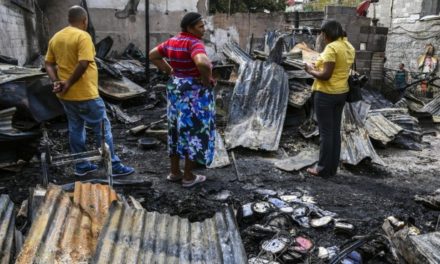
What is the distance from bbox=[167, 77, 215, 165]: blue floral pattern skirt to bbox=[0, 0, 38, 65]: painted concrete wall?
134 inches

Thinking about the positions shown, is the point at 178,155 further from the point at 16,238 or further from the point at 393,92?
the point at 393,92

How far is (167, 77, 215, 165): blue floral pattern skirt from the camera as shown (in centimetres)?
368

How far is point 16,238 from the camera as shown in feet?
7.28

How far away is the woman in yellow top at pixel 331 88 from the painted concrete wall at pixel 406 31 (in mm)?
10613

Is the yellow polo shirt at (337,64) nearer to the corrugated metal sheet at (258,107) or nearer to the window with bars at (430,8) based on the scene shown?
the corrugated metal sheet at (258,107)

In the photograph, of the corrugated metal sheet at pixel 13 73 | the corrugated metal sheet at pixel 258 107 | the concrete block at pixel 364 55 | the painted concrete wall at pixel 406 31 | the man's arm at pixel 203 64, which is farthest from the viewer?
the painted concrete wall at pixel 406 31

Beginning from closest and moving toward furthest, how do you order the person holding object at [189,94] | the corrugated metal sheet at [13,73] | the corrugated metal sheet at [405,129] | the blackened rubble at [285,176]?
the blackened rubble at [285,176] → the person holding object at [189,94] → the corrugated metal sheet at [13,73] → the corrugated metal sheet at [405,129]

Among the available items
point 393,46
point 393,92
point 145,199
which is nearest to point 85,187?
point 145,199

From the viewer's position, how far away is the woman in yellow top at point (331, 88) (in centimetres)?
414

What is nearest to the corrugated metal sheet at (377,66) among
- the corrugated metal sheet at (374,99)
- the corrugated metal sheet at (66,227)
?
the corrugated metal sheet at (374,99)

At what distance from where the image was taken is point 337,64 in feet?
13.7

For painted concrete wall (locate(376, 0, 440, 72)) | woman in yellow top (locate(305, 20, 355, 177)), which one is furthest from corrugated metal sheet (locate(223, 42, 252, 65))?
painted concrete wall (locate(376, 0, 440, 72))

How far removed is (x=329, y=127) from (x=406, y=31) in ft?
38.9

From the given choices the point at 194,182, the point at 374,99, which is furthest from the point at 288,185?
the point at 374,99
